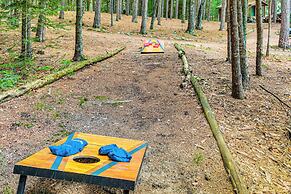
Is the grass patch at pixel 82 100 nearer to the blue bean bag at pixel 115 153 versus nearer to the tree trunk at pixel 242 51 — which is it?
the blue bean bag at pixel 115 153

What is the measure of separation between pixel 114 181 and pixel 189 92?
469 centimetres

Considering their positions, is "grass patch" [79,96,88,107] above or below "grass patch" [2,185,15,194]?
above

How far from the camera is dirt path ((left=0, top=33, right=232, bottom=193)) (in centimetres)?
430

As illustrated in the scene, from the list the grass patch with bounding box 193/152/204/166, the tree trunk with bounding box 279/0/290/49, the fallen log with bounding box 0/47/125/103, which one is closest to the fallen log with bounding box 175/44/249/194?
the grass patch with bounding box 193/152/204/166

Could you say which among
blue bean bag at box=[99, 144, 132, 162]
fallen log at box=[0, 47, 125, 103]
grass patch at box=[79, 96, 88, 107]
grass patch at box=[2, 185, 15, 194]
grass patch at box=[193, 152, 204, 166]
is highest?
fallen log at box=[0, 47, 125, 103]

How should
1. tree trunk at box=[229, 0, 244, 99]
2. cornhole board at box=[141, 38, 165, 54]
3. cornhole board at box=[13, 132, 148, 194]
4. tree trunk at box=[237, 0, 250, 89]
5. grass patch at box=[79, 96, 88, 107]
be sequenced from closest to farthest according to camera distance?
cornhole board at box=[13, 132, 148, 194] → tree trunk at box=[229, 0, 244, 99] → grass patch at box=[79, 96, 88, 107] → tree trunk at box=[237, 0, 250, 89] → cornhole board at box=[141, 38, 165, 54]

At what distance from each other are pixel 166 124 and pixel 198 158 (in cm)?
135

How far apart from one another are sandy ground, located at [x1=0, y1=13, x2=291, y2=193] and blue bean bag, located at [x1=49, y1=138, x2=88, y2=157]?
528 millimetres

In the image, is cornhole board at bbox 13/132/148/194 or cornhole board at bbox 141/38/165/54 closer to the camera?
cornhole board at bbox 13/132/148/194

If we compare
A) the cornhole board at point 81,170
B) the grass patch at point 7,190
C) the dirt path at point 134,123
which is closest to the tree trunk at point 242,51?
the dirt path at point 134,123

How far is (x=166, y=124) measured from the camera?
6.02 meters

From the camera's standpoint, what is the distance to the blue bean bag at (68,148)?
3.73 metres

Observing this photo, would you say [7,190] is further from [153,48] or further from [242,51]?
[153,48]

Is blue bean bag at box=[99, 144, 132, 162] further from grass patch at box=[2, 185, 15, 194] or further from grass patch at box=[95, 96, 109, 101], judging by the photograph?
grass patch at box=[95, 96, 109, 101]
